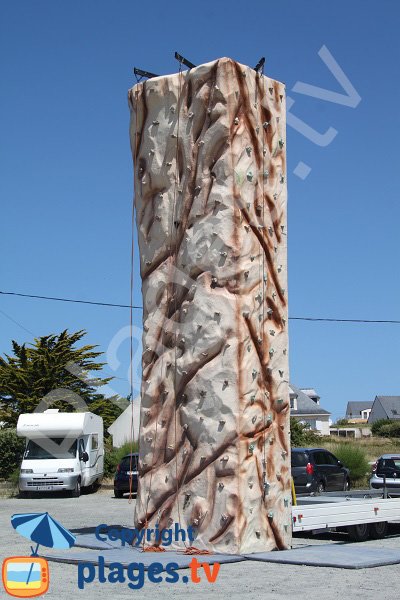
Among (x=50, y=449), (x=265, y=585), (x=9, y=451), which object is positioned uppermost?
(x=9, y=451)

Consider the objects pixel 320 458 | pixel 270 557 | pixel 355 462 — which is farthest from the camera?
pixel 355 462

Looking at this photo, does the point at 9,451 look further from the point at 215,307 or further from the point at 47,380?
the point at 215,307

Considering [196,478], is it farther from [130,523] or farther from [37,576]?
[130,523]

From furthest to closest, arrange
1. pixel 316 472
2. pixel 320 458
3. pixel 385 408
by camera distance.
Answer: pixel 385 408 → pixel 320 458 → pixel 316 472

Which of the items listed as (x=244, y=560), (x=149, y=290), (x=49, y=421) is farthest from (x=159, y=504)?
(x=49, y=421)

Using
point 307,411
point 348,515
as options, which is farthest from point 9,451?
point 307,411

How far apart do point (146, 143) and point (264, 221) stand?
2299 millimetres

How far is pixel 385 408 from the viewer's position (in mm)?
110250

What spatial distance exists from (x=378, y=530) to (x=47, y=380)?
26.9 m

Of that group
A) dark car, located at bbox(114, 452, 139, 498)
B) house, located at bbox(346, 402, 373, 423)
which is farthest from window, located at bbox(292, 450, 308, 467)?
house, located at bbox(346, 402, 373, 423)

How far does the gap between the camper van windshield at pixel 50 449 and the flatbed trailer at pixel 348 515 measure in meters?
14.6

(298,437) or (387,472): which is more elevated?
(298,437)

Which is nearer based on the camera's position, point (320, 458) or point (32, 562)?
point (32, 562)

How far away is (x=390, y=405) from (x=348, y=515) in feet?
327
